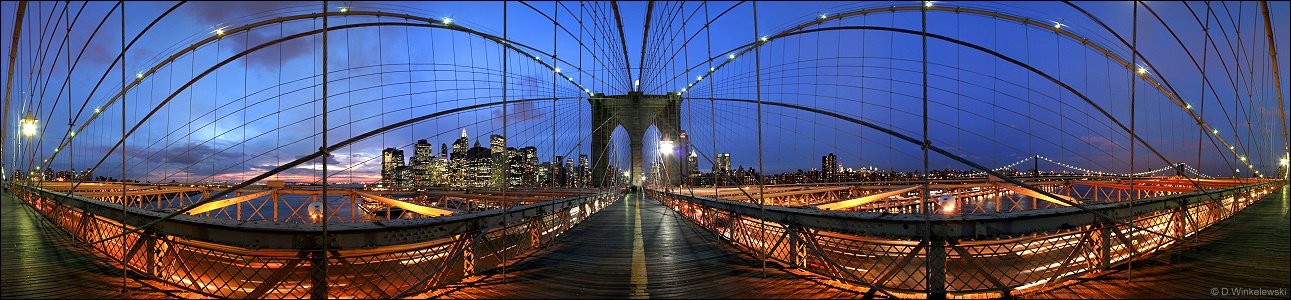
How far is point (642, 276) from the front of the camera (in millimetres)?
6684

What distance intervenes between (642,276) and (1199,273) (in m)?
7.59

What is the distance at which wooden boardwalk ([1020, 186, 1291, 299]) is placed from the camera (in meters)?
5.87

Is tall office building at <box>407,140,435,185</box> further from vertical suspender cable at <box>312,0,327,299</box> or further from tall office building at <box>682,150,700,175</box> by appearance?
vertical suspender cable at <box>312,0,327,299</box>

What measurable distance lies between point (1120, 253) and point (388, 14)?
51.0ft

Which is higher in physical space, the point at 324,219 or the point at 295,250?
the point at 324,219

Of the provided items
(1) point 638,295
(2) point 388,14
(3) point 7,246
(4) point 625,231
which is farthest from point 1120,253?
(3) point 7,246

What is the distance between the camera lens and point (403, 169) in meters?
21.3

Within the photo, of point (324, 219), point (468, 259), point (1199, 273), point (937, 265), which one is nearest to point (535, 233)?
point (468, 259)

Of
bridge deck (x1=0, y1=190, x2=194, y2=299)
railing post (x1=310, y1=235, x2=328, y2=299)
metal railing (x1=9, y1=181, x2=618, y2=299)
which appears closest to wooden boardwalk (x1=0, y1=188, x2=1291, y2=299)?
bridge deck (x1=0, y1=190, x2=194, y2=299)

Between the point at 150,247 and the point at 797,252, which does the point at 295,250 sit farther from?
the point at 797,252

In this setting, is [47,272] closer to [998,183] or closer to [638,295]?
[638,295]

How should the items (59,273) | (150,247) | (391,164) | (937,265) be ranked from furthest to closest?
(391,164) → (59,273) → (150,247) → (937,265)

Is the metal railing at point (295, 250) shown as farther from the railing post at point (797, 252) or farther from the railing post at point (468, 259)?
the railing post at point (797, 252)

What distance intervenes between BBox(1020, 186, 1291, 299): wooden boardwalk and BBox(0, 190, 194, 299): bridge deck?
10.7 m
